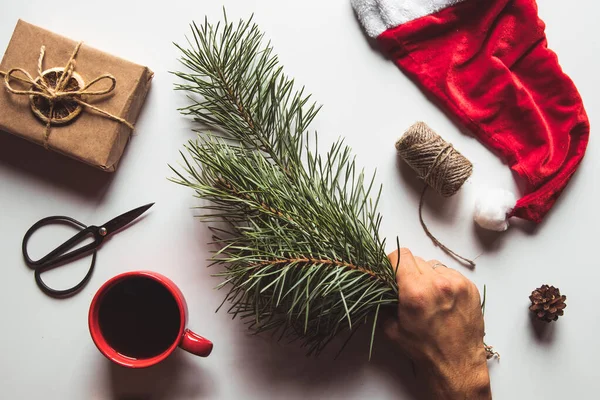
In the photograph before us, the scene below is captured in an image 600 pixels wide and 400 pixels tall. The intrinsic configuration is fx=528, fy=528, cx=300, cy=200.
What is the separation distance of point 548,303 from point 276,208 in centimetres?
47

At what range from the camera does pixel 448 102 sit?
0.85 meters

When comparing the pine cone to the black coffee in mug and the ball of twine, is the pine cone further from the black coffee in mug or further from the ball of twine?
the black coffee in mug

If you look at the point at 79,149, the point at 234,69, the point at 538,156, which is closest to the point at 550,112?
the point at 538,156

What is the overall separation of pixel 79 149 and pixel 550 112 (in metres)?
0.74

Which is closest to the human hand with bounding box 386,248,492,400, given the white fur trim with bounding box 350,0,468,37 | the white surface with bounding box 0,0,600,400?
the white surface with bounding box 0,0,600,400

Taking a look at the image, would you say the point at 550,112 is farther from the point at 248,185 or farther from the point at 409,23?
the point at 248,185

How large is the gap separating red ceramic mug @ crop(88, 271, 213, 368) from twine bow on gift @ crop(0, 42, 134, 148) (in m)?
0.24

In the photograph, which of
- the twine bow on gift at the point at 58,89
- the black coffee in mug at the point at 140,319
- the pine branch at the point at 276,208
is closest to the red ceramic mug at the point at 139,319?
the black coffee in mug at the point at 140,319

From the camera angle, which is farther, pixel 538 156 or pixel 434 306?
pixel 538 156

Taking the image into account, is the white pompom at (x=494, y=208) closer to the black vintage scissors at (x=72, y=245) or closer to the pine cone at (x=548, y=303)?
the pine cone at (x=548, y=303)

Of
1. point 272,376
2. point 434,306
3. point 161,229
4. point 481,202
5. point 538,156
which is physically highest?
point 538,156

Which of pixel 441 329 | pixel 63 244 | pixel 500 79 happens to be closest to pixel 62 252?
pixel 63 244

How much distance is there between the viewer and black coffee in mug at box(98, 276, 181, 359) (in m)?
0.77

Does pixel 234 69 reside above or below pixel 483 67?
below
